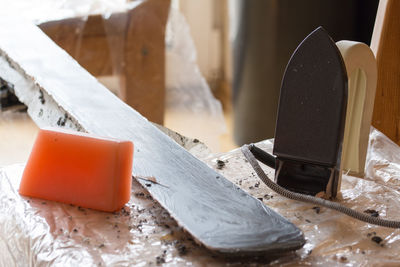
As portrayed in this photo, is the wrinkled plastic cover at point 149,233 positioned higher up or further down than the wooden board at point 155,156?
further down

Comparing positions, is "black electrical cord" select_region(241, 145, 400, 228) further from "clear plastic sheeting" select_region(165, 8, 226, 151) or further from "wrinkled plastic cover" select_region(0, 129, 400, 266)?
"clear plastic sheeting" select_region(165, 8, 226, 151)

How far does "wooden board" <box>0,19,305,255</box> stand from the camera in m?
0.51

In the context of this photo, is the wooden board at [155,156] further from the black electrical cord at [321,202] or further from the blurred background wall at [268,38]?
the blurred background wall at [268,38]

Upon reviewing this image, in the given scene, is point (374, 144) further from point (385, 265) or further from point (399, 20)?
point (385, 265)

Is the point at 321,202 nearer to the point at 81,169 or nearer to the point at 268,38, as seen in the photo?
the point at 81,169

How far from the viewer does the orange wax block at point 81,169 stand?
582mm

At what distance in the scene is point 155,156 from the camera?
2.18ft

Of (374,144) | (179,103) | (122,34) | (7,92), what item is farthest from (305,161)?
(179,103)

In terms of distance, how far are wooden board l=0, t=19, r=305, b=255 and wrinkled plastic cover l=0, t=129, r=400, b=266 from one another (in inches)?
0.8

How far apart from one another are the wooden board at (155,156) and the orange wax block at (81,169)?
0.04 m

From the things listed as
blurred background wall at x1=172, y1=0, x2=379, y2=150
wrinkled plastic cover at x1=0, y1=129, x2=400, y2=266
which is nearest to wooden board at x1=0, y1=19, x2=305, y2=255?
wrinkled plastic cover at x1=0, y1=129, x2=400, y2=266

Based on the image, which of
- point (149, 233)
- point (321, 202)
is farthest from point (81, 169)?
point (321, 202)

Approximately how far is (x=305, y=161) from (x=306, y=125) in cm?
4

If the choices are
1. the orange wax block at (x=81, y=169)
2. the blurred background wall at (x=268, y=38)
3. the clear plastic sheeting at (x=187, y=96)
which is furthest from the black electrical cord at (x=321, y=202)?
the clear plastic sheeting at (x=187, y=96)
